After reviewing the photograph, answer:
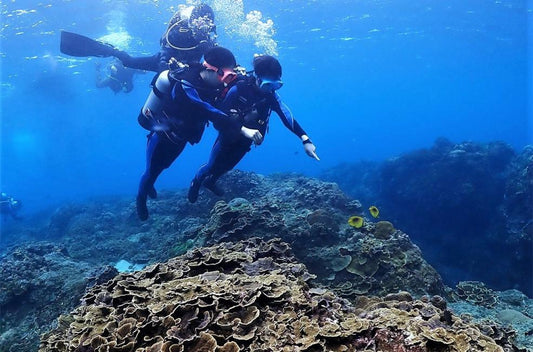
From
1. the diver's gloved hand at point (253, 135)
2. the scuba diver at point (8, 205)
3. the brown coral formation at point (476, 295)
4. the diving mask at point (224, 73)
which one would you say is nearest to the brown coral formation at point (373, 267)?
the brown coral formation at point (476, 295)

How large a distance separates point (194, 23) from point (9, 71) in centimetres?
3047

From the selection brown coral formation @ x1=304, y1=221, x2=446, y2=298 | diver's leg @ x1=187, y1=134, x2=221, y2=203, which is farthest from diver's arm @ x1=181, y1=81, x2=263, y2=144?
brown coral formation @ x1=304, y1=221, x2=446, y2=298

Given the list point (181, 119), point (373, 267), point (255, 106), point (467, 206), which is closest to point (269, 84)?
point (255, 106)

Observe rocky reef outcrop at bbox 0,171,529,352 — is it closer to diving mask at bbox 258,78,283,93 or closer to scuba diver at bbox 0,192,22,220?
diving mask at bbox 258,78,283,93

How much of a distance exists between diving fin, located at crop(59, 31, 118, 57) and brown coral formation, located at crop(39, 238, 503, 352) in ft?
30.8

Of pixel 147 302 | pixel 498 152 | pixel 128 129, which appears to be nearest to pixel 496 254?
pixel 498 152

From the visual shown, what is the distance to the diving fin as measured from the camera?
1091 cm

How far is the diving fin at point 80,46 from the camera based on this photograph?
10.9 metres

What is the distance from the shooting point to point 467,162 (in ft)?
61.9

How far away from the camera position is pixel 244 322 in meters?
3.25

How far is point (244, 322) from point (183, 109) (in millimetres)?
6888

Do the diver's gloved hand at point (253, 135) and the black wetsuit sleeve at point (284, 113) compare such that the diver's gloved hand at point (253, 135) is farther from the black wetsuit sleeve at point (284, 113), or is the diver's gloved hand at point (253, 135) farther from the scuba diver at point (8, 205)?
the scuba diver at point (8, 205)

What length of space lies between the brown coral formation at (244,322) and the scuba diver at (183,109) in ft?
14.0

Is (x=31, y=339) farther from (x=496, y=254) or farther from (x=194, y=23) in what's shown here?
(x=496, y=254)
